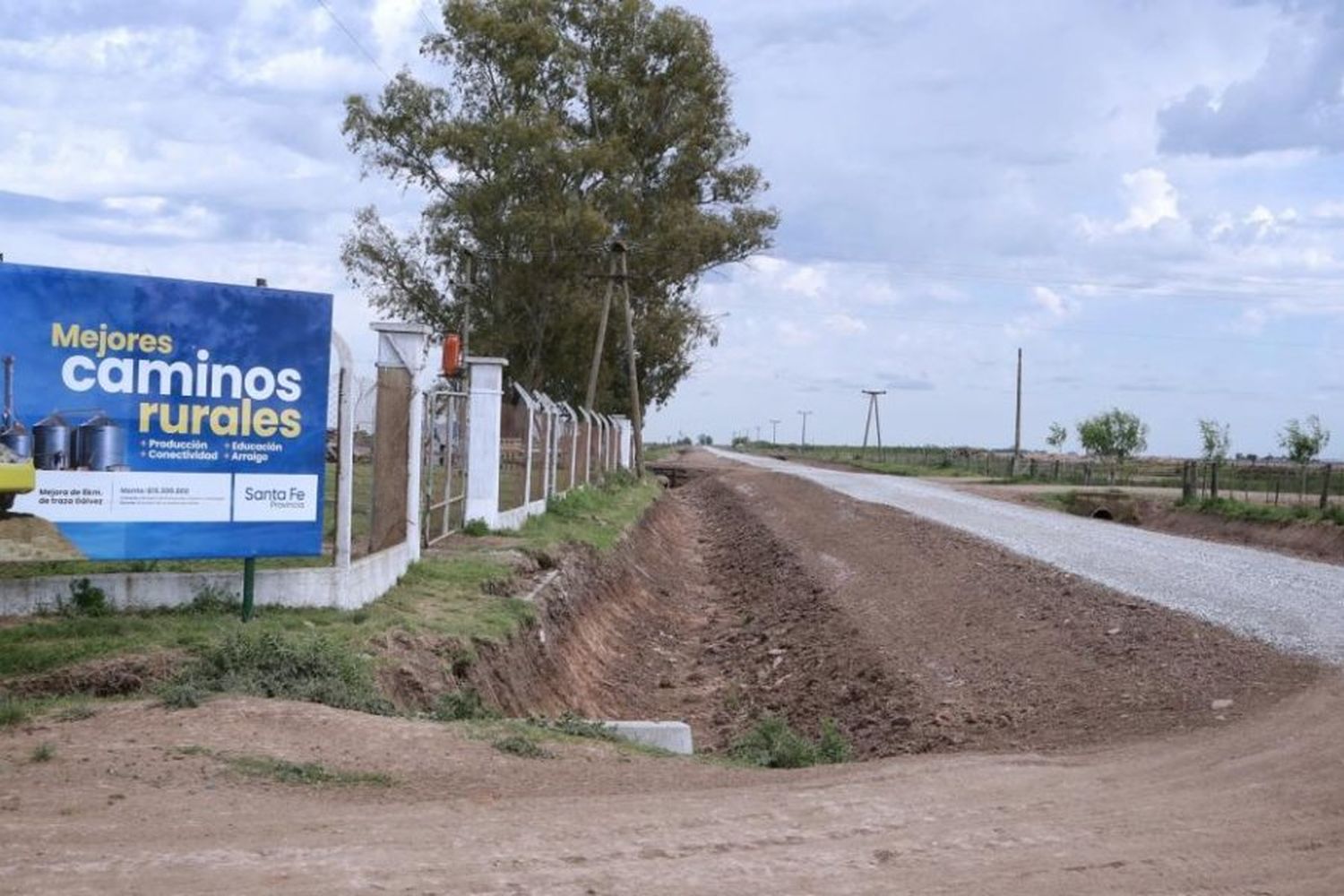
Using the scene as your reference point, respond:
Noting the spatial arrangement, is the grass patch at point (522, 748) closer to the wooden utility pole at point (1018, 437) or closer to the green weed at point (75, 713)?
the green weed at point (75, 713)

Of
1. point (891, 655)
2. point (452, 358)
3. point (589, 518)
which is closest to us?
point (891, 655)

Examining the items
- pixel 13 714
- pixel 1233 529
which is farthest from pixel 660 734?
pixel 1233 529

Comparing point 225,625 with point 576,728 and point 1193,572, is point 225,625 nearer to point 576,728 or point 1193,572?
point 576,728

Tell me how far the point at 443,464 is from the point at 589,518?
23.1 ft

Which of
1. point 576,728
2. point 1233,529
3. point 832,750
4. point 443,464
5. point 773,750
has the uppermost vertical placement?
point 443,464

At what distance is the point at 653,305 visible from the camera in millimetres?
50781

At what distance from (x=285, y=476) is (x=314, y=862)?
232 inches

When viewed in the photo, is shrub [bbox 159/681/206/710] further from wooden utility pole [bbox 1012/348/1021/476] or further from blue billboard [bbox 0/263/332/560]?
wooden utility pole [bbox 1012/348/1021/476]

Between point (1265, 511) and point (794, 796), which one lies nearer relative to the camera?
→ point (794, 796)

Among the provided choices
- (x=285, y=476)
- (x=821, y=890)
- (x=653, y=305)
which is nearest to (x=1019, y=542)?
(x=285, y=476)

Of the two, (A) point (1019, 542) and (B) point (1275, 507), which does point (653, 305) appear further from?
(A) point (1019, 542)

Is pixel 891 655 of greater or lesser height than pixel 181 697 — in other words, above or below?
below

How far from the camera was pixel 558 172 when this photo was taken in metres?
43.7

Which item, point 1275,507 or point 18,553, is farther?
point 1275,507
